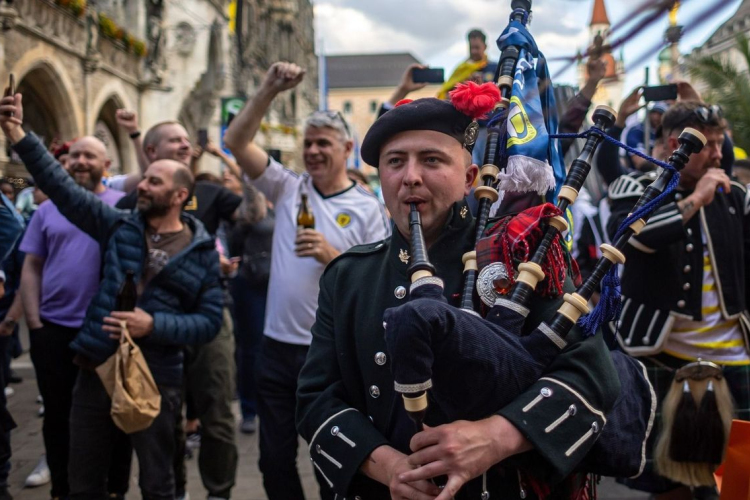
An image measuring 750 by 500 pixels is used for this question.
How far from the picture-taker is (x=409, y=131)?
203 cm

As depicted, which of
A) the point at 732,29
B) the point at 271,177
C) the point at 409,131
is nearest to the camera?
the point at 732,29

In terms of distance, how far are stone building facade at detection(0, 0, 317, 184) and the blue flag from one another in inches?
431

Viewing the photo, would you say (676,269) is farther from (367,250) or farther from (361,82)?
(361,82)

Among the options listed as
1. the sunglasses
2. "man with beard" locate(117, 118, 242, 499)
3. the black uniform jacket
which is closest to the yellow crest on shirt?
the sunglasses

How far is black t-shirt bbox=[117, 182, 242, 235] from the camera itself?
5.31 metres

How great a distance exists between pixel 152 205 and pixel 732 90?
1082 centimetres

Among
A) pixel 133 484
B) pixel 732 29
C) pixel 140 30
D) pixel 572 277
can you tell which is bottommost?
pixel 133 484

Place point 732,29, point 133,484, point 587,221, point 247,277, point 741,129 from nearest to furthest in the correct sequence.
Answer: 1. point 732,29
2. point 133,484
3. point 587,221
4. point 247,277
5. point 741,129

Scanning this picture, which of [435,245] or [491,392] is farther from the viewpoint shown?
[435,245]

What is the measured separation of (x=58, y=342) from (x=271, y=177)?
1.55 m

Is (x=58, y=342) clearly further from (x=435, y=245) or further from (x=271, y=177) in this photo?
(x=435, y=245)

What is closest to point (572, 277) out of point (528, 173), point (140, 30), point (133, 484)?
point (528, 173)

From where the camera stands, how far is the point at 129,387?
355cm

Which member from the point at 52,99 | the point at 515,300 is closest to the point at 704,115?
the point at 515,300
